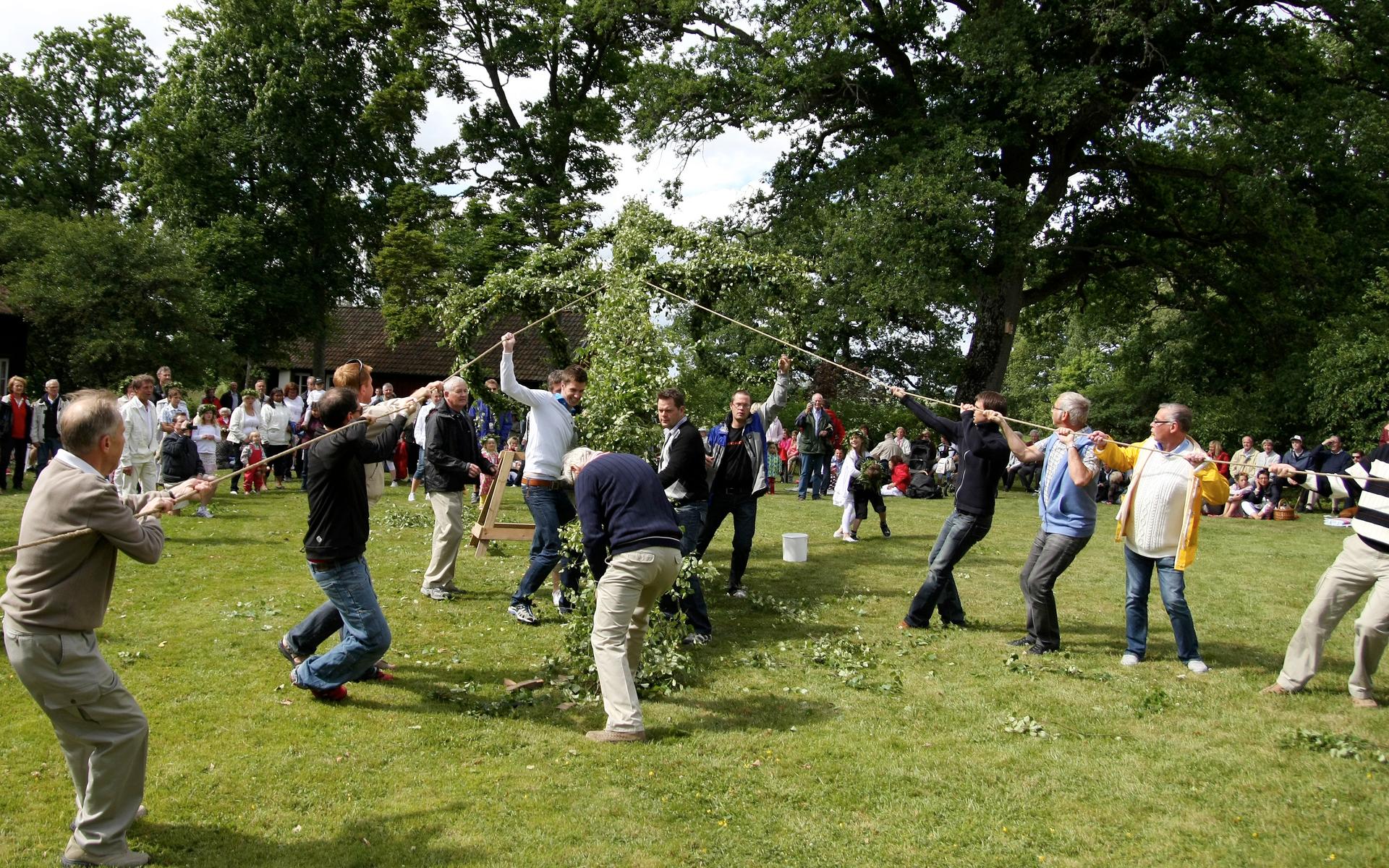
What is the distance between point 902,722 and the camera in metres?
5.95

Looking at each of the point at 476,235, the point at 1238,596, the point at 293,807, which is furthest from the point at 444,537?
the point at 476,235

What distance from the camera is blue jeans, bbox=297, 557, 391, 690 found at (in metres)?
5.77

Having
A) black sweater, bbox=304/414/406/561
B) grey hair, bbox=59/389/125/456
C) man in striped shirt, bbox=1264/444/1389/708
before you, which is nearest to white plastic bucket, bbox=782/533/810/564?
man in striped shirt, bbox=1264/444/1389/708

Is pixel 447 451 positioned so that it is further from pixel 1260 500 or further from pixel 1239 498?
pixel 1260 500

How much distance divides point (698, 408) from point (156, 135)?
32384 mm

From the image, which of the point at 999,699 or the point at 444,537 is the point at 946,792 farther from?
the point at 444,537

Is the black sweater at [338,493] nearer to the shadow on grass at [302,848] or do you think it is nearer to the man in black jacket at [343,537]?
the man in black jacket at [343,537]

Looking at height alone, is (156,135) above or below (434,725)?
Answer: above

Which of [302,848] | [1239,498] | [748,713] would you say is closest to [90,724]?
[302,848]

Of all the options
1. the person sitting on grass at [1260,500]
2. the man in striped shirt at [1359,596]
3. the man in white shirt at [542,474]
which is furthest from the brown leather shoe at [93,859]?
the person sitting on grass at [1260,500]

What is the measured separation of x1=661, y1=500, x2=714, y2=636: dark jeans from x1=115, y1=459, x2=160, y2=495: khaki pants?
26.1ft

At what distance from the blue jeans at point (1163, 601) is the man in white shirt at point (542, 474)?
4.52 metres

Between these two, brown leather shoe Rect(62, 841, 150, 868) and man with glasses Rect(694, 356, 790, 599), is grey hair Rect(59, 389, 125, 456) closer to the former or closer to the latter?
brown leather shoe Rect(62, 841, 150, 868)

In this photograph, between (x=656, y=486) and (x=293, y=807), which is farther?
(x=656, y=486)
